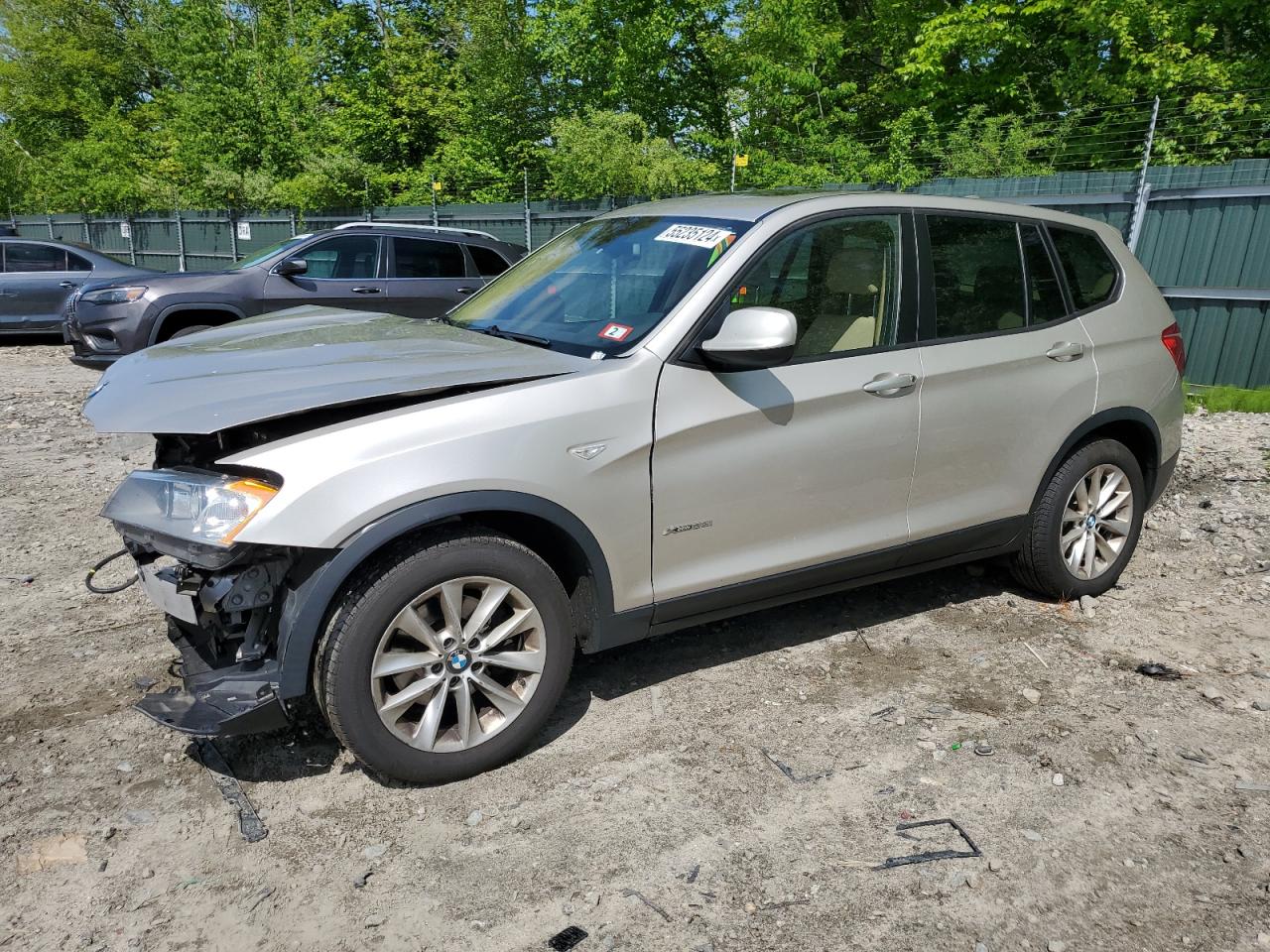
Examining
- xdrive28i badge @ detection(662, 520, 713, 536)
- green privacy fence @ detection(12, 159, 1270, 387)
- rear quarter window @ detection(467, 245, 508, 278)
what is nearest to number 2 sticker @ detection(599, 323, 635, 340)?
xdrive28i badge @ detection(662, 520, 713, 536)

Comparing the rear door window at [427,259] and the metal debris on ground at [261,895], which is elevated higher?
the rear door window at [427,259]

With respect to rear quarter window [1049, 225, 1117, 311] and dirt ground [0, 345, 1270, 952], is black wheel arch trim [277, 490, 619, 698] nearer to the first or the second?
dirt ground [0, 345, 1270, 952]

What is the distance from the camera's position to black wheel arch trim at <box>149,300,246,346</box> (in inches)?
361

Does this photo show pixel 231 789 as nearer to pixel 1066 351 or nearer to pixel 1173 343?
pixel 1066 351

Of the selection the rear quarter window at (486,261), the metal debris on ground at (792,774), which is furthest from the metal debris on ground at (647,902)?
→ the rear quarter window at (486,261)

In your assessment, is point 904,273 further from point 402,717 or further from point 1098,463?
point 402,717

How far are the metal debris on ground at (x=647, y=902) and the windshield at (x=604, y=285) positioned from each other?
1.72 meters

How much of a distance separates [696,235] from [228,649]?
2210 mm

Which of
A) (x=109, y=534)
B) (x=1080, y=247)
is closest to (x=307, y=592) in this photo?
(x=109, y=534)

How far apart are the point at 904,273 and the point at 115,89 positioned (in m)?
46.9

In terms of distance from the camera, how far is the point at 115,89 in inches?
1609

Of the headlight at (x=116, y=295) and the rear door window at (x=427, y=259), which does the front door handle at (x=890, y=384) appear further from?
the headlight at (x=116, y=295)

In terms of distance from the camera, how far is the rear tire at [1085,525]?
4328mm

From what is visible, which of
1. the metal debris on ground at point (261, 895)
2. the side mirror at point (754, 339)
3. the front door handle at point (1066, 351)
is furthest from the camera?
the front door handle at point (1066, 351)
